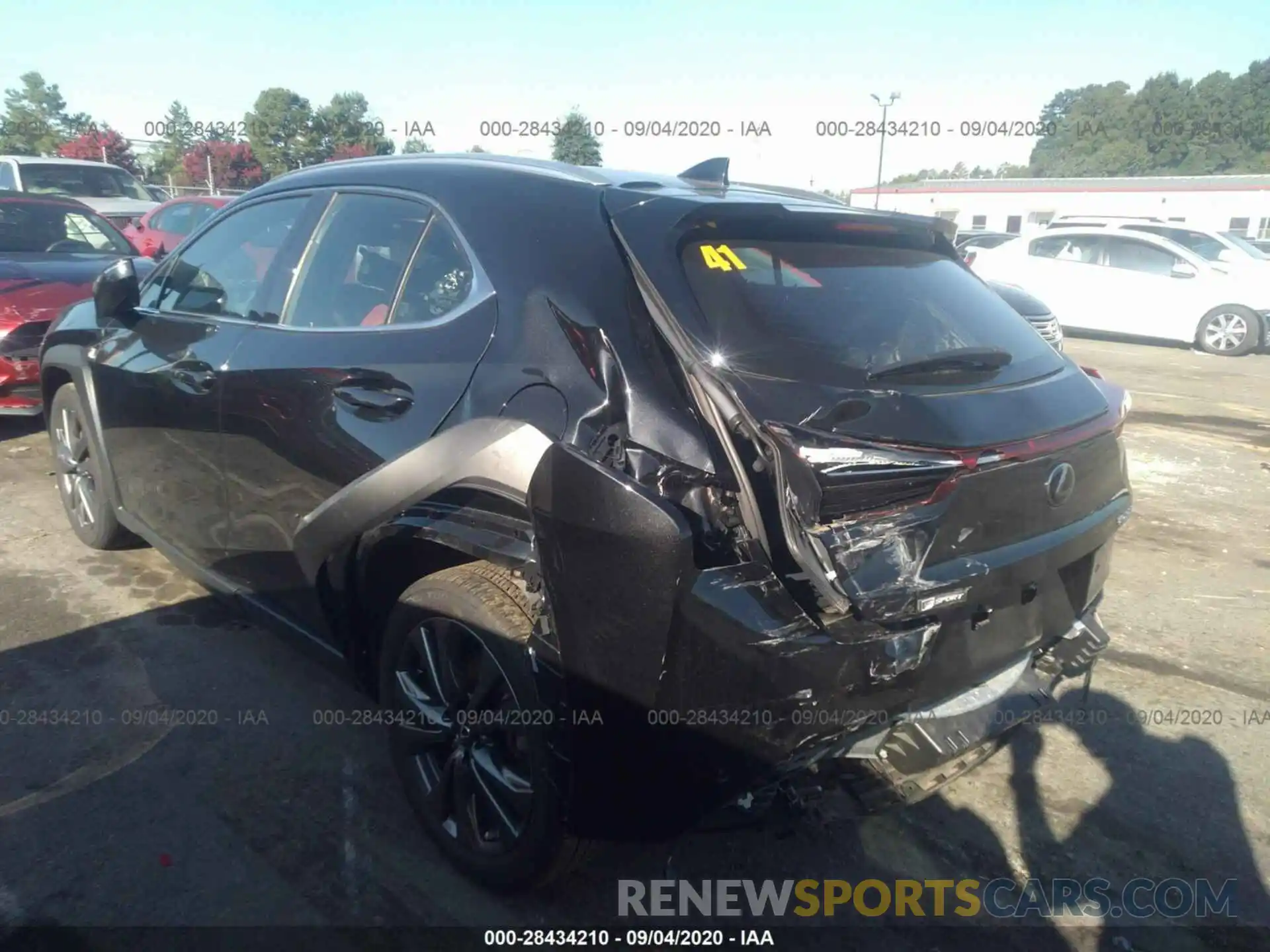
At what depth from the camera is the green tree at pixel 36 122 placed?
136 ft

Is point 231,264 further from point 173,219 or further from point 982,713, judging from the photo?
point 173,219

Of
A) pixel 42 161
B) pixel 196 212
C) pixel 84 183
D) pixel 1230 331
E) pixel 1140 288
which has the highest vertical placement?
pixel 42 161

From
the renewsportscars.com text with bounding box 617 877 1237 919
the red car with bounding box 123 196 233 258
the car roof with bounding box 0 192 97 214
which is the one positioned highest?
the car roof with bounding box 0 192 97 214

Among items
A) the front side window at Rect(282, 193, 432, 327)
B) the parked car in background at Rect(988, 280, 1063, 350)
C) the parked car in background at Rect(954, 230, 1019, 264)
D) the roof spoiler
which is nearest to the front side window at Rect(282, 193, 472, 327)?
the front side window at Rect(282, 193, 432, 327)

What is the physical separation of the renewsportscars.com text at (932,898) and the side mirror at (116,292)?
10.1 feet

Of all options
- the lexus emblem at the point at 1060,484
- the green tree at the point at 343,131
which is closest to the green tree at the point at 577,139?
the green tree at the point at 343,131

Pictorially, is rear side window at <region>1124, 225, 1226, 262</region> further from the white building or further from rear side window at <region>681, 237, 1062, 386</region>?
the white building

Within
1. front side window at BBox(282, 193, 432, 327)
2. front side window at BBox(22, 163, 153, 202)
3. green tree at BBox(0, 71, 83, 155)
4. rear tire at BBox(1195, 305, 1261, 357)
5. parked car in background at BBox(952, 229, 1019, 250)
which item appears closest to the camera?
front side window at BBox(282, 193, 432, 327)

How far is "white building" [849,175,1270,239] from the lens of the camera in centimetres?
3662

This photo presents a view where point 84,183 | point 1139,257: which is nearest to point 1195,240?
point 1139,257

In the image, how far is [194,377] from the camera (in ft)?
11.2

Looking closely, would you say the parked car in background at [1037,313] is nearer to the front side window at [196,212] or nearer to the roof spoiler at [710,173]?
the roof spoiler at [710,173]

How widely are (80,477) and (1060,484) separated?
4519mm

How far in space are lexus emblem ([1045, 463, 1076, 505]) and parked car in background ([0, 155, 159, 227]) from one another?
43.9 feet
